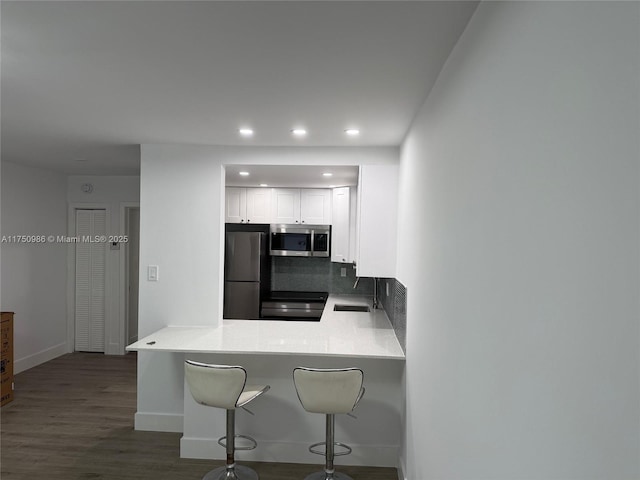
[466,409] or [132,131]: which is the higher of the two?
[132,131]

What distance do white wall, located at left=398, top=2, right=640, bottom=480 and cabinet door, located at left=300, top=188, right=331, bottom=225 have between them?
4054 mm

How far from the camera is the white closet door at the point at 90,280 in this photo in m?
6.41

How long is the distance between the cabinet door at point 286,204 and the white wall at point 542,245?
163 inches

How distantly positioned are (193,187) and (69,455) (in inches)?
90.7

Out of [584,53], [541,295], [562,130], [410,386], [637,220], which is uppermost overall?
[584,53]

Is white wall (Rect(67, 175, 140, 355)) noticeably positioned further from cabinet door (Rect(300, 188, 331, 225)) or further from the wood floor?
cabinet door (Rect(300, 188, 331, 225))

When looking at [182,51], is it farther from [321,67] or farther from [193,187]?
[193,187]

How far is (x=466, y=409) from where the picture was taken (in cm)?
156

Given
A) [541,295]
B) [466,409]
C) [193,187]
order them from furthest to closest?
[193,187] < [466,409] < [541,295]

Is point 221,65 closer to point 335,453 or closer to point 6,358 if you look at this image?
point 335,453

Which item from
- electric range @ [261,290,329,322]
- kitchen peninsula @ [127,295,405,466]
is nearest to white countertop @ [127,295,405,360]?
kitchen peninsula @ [127,295,405,466]

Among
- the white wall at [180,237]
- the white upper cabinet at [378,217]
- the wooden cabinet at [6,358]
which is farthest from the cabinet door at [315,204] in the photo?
the wooden cabinet at [6,358]

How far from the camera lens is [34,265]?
5684 mm

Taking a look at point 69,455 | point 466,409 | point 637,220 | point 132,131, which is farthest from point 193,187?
point 637,220
